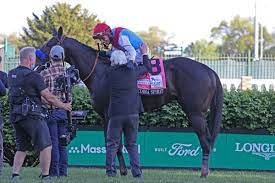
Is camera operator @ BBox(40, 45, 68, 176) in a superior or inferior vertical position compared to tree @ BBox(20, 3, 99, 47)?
inferior

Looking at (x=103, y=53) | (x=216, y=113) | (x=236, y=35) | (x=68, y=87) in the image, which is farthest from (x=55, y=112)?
(x=236, y=35)

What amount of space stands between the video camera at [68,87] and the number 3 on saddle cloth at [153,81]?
4.47 ft

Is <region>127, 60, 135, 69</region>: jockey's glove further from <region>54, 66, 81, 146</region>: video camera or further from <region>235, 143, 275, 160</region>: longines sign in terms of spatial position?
<region>235, 143, 275, 160</region>: longines sign

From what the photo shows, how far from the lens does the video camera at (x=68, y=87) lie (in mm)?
9984

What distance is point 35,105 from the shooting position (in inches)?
351

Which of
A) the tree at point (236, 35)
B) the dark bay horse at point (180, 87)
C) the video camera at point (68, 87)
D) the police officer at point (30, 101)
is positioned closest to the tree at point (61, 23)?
the tree at point (236, 35)

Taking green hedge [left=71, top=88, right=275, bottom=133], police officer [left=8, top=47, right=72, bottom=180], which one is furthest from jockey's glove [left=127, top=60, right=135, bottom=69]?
green hedge [left=71, top=88, right=275, bottom=133]

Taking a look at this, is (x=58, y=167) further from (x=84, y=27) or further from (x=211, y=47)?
(x=211, y=47)

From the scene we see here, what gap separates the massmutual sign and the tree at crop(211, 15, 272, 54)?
67680 mm

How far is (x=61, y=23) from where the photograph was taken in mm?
49344

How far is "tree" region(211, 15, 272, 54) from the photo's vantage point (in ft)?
273

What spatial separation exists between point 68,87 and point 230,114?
5977 mm

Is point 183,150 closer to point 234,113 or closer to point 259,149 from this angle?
point 234,113

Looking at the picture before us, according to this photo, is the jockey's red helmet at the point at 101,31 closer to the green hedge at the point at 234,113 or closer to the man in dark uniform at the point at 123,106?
the man in dark uniform at the point at 123,106
